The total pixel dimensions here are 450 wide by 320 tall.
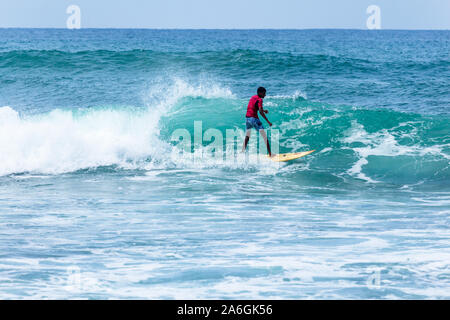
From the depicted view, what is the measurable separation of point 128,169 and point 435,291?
8.08 meters

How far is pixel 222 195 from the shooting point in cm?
965

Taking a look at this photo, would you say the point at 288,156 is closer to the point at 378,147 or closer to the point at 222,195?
the point at 378,147

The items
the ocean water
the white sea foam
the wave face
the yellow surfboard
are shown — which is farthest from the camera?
the white sea foam

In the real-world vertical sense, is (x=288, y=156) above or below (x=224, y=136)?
below

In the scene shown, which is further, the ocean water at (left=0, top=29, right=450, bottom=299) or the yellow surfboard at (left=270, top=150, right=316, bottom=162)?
the yellow surfboard at (left=270, top=150, right=316, bottom=162)

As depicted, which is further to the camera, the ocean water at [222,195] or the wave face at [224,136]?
the wave face at [224,136]

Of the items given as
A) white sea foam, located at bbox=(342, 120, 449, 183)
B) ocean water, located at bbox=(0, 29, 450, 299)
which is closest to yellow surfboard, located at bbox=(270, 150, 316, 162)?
ocean water, located at bbox=(0, 29, 450, 299)

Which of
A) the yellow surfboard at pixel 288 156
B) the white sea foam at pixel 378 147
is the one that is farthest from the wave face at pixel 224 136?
the yellow surfboard at pixel 288 156

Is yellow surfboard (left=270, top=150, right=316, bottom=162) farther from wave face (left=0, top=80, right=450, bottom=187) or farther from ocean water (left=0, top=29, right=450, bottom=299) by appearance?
wave face (left=0, top=80, right=450, bottom=187)

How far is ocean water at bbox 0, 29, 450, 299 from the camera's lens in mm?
5621

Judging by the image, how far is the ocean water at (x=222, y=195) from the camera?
5.62m

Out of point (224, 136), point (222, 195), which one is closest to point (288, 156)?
point (224, 136)

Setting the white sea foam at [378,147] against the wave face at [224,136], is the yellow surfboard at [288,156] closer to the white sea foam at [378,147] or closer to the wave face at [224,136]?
the wave face at [224,136]
